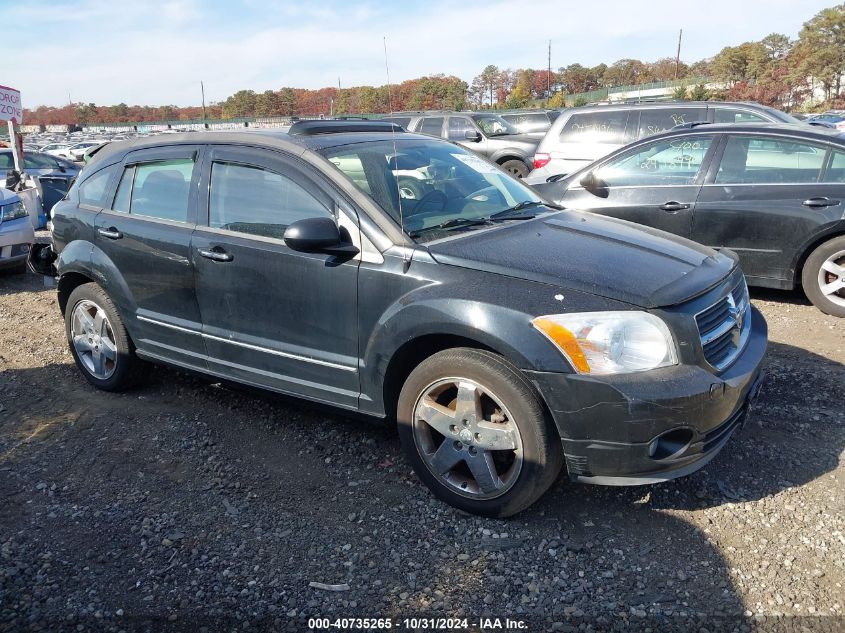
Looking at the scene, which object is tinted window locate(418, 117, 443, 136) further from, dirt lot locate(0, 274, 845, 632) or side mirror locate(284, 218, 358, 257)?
side mirror locate(284, 218, 358, 257)

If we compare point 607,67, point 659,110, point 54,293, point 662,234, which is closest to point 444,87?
point 659,110

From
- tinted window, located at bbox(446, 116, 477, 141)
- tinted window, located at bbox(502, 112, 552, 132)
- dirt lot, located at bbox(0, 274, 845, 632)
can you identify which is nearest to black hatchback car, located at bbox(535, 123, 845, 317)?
dirt lot, located at bbox(0, 274, 845, 632)

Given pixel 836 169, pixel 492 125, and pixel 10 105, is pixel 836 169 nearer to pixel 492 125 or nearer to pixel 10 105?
pixel 10 105

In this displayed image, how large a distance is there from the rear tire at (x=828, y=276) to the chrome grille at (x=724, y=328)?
9.27 feet

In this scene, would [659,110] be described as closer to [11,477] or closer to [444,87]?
[11,477]

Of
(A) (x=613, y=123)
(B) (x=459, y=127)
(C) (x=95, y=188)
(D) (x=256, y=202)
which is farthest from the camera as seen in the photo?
(B) (x=459, y=127)

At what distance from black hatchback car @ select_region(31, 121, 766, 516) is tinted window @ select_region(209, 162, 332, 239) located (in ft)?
0.04

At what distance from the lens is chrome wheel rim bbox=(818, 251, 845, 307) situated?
5734mm

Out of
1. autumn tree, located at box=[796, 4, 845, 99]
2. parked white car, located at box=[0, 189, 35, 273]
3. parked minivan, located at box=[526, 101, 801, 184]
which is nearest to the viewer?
parked white car, located at box=[0, 189, 35, 273]

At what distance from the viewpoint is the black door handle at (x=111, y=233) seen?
4.46 meters

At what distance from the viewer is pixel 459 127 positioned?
17344 mm

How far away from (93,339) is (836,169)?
6106 mm

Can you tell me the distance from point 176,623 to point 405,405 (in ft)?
4.30

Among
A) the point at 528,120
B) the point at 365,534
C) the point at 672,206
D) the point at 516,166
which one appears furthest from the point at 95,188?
the point at 528,120
